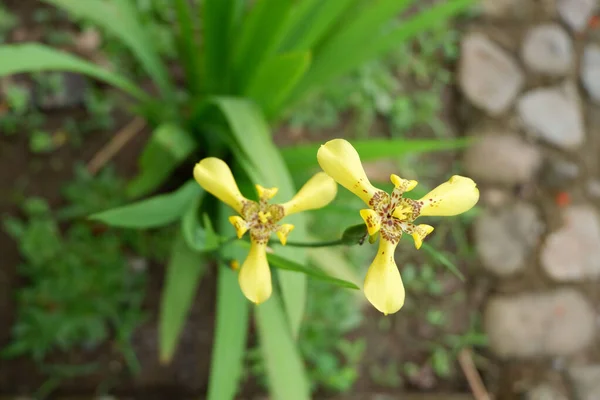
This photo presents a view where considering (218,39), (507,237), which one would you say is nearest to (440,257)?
(218,39)

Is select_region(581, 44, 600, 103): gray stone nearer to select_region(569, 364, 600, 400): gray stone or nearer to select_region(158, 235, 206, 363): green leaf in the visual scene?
select_region(569, 364, 600, 400): gray stone

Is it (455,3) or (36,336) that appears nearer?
(455,3)

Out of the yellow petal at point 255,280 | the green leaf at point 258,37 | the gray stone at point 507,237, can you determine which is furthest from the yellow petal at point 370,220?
the gray stone at point 507,237

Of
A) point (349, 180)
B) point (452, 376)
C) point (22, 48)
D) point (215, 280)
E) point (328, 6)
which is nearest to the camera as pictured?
point (349, 180)

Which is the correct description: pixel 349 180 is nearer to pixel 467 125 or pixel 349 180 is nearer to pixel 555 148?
pixel 467 125

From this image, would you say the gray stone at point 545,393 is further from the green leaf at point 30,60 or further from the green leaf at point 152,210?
the green leaf at point 30,60

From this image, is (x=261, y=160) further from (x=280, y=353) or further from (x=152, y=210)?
(x=280, y=353)

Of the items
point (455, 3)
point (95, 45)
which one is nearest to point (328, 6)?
point (455, 3)

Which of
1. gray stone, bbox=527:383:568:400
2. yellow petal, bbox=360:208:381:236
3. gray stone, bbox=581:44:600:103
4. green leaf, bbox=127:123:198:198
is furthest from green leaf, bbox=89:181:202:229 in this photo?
gray stone, bbox=581:44:600:103
